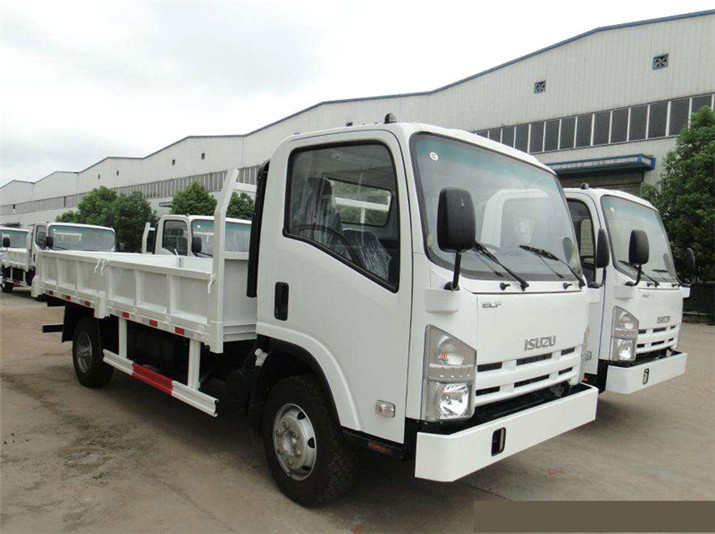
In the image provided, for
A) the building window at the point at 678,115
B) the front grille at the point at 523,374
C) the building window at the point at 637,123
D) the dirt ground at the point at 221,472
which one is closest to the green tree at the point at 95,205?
the building window at the point at 637,123

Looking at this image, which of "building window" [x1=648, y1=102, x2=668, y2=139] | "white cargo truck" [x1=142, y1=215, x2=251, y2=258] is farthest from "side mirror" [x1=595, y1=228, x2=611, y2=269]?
"building window" [x1=648, y1=102, x2=668, y2=139]

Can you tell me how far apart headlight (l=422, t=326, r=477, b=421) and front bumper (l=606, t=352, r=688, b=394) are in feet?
8.89

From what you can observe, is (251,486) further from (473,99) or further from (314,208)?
(473,99)

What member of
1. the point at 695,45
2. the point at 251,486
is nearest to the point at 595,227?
the point at 251,486

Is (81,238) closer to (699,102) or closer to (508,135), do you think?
(508,135)

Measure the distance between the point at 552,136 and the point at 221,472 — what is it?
23.8 meters

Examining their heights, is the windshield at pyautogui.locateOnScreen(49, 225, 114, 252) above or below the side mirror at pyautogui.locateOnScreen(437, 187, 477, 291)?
below

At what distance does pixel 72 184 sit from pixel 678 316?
80.0 metres

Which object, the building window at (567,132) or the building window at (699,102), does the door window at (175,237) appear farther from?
the building window at (699,102)

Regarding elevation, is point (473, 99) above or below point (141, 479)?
above

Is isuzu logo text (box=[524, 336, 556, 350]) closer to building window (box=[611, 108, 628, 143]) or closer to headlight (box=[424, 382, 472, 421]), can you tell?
headlight (box=[424, 382, 472, 421])

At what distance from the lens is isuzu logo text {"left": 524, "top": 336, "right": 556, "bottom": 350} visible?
10.5 feet

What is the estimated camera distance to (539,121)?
81.7 feet

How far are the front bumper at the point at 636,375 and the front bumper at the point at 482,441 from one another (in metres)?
1.76
